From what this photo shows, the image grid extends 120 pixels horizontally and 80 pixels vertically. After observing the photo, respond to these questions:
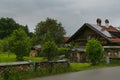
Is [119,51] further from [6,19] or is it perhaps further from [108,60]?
[6,19]

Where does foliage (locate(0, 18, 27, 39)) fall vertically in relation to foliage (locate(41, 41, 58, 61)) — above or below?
above

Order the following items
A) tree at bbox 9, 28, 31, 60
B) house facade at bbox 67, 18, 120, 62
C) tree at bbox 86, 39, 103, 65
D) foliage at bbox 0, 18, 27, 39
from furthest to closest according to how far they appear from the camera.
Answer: foliage at bbox 0, 18, 27, 39, house facade at bbox 67, 18, 120, 62, tree at bbox 9, 28, 31, 60, tree at bbox 86, 39, 103, 65

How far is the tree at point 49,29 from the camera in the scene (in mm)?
81750

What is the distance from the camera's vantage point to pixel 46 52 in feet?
156

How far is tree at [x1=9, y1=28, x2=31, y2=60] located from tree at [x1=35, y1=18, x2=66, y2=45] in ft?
98.6

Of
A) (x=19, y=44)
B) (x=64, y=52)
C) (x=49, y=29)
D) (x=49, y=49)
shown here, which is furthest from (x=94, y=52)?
(x=49, y=29)

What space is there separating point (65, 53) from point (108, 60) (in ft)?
51.3

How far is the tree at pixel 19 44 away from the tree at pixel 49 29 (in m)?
30.0

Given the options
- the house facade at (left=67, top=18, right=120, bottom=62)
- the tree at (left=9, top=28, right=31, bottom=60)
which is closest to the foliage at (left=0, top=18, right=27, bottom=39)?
the house facade at (left=67, top=18, right=120, bottom=62)

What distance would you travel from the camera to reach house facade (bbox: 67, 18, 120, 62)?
54.0m

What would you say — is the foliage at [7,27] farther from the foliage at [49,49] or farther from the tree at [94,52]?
the tree at [94,52]

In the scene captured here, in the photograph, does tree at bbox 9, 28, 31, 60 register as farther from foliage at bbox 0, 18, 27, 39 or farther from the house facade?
foliage at bbox 0, 18, 27, 39

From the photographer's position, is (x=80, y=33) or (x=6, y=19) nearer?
(x=80, y=33)

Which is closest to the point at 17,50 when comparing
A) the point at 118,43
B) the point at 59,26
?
the point at 118,43
